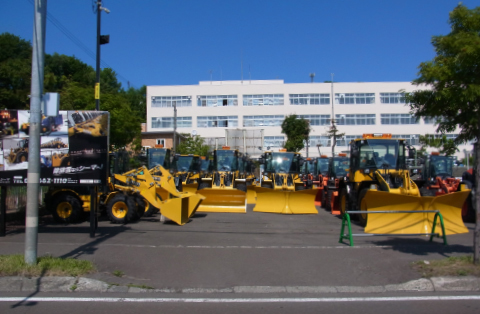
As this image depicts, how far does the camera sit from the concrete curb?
6.99 meters

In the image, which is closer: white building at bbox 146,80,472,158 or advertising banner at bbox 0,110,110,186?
advertising banner at bbox 0,110,110,186

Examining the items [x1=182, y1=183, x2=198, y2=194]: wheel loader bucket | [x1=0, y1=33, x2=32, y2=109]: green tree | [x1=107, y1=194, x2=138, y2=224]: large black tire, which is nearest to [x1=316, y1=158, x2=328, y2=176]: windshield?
[x1=182, y1=183, x2=198, y2=194]: wheel loader bucket

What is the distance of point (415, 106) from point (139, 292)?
638 cm

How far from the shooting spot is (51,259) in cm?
794

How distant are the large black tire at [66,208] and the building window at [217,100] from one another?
40284 millimetres

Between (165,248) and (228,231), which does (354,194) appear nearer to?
(228,231)

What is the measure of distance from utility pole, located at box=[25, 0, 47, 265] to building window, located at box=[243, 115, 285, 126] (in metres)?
45.3

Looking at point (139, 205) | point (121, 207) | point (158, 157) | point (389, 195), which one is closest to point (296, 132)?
point (158, 157)

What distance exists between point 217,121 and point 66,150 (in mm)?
42651

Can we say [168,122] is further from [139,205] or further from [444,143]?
[139,205]

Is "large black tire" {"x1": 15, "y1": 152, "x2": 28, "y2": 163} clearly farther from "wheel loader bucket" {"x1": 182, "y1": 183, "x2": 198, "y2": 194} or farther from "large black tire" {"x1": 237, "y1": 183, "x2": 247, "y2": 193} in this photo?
"large black tire" {"x1": 237, "y1": 183, "x2": 247, "y2": 193}

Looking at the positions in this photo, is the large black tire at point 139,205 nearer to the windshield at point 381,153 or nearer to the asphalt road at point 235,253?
the asphalt road at point 235,253

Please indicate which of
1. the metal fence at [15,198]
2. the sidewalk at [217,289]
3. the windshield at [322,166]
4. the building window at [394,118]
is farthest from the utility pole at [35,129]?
the building window at [394,118]

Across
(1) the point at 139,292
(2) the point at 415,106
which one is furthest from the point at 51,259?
(2) the point at 415,106
